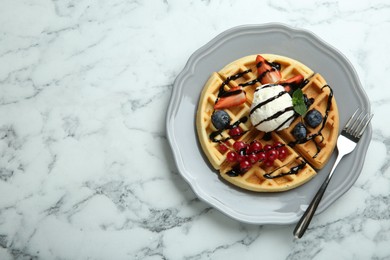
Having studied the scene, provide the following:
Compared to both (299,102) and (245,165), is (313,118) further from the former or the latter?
(245,165)

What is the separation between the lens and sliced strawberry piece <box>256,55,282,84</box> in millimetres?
2520

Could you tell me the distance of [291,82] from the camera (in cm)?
251

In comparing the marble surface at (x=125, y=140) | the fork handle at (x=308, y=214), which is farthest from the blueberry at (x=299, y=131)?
the marble surface at (x=125, y=140)

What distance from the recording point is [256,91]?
8.13ft

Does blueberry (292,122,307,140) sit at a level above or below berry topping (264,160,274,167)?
above

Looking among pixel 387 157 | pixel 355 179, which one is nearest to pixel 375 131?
pixel 387 157


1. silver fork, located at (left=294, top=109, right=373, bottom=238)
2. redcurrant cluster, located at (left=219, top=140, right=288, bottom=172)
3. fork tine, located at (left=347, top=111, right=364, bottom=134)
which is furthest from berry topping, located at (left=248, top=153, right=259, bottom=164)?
fork tine, located at (left=347, top=111, right=364, bottom=134)

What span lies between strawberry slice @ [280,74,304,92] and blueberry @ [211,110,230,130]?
301 millimetres

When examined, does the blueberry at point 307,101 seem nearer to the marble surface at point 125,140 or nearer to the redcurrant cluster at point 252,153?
the redcurrant cluster at point 252,153

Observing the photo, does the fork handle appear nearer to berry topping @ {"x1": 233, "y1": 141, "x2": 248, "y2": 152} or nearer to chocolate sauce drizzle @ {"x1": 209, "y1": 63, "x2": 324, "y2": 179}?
chocolate sauce drizzle @ {"x1": 209, "y1": 63, "x2": 324, "y2": 179}

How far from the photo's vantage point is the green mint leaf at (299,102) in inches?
96.2

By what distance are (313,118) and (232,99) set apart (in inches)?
14.8

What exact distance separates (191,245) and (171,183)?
302 millimetres

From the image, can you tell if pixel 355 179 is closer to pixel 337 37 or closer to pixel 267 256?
pixel 267 256
